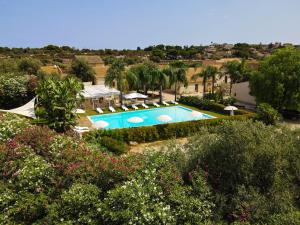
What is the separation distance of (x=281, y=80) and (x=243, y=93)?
10121mm

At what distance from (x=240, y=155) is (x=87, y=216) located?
5.05m

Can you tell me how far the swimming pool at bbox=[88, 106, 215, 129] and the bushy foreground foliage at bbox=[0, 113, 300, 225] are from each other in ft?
55.2

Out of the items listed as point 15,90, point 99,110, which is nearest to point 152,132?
point 99,110

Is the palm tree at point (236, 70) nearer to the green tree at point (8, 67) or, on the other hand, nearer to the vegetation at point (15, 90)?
the vegetation at point (15, 90)

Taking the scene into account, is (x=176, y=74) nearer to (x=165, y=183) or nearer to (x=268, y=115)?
(x=268, y=115)

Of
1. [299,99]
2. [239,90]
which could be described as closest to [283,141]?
[299,99]

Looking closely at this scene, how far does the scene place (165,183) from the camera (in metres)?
7.96

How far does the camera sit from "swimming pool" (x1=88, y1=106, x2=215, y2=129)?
29.0 metres

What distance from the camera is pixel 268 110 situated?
84.3ft

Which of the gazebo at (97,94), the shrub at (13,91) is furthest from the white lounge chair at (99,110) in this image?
the shrub at (13,91)

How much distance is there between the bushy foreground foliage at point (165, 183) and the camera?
749 cm

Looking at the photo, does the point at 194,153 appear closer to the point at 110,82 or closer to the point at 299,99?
the point at 299,99

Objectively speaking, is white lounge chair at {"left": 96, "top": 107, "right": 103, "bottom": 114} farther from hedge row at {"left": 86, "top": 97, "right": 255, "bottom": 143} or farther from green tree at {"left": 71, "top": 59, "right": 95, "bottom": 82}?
green tree at {"left": 71, "top": 59, "right": 95, "bottom": 82}

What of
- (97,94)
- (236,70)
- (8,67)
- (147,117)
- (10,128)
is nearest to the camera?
(10,128)
